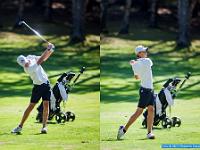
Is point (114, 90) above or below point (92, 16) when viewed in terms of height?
below

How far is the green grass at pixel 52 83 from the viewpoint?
9039mm

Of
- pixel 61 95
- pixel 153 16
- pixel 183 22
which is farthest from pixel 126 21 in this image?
pixel 61 95

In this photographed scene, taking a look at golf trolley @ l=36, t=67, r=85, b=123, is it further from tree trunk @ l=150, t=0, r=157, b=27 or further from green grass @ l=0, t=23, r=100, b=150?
tree trunk @ l=150, t=0, r=157, b=27

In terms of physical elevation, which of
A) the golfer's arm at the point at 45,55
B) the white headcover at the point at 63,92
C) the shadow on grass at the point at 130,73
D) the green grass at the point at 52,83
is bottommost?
the shadow on grass at the point at 130,73

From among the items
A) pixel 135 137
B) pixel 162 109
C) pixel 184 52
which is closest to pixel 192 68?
pixel 184 52

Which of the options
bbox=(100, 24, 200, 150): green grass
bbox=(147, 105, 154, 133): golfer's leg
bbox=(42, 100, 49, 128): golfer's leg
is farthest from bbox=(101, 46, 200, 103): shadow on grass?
bbox=(147, 105, 154, 133): golfer's leg

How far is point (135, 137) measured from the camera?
9.29 m

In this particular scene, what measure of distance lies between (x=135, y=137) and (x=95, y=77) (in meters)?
6.58

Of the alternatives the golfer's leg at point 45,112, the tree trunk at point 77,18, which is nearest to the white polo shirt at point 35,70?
the golfer's leg at point 45,112

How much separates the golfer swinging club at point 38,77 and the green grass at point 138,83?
38.6 inches

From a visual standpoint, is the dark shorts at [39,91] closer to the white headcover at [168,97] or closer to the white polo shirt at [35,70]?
the white polo shirt at [35,70]

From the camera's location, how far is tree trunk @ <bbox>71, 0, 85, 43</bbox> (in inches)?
643

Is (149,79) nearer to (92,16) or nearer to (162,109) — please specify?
(162,109)

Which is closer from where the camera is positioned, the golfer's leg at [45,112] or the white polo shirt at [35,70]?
the white polo shirt at [35,70]
